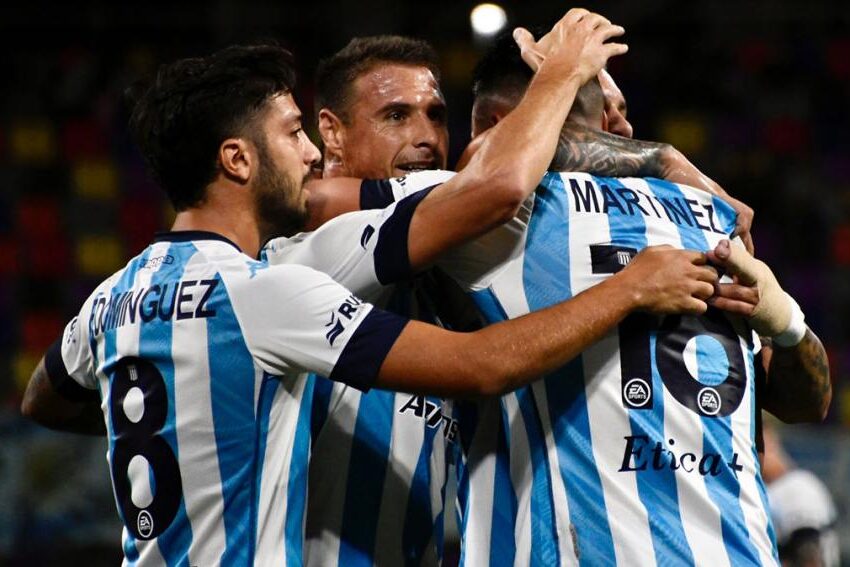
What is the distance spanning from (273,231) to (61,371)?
754 millimetres

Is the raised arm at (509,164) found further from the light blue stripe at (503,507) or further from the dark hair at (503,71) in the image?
the light blue stripe at (503,507)

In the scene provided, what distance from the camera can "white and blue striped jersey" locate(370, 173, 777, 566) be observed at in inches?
117

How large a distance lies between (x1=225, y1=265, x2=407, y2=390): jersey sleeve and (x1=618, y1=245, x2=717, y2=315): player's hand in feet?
1.86

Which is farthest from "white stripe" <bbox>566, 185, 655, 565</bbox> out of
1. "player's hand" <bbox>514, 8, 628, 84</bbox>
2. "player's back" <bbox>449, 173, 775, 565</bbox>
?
"player's hand" <bbox>514, 8, 628, 84</bbox>

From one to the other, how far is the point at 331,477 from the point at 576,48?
1.30 meters

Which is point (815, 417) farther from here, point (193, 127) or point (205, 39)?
point (205, 39)

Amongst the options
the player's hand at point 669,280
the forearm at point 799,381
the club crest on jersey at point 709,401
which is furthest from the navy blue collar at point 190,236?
the forearm at point 799,381

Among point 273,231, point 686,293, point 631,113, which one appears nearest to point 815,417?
point 686,293

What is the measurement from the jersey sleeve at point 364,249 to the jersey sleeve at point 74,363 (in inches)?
21.7

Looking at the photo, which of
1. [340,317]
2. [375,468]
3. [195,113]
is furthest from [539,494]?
[195,113]

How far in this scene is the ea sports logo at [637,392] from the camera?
2.99 meters

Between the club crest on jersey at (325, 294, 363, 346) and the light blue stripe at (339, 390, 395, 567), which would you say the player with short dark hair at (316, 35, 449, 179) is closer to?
the light blue stripe at (339, 390, 395, 567)

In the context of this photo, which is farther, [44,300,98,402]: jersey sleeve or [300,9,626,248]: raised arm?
[44,300,98,402]: jersey sleeve

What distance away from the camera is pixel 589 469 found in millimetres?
2977
